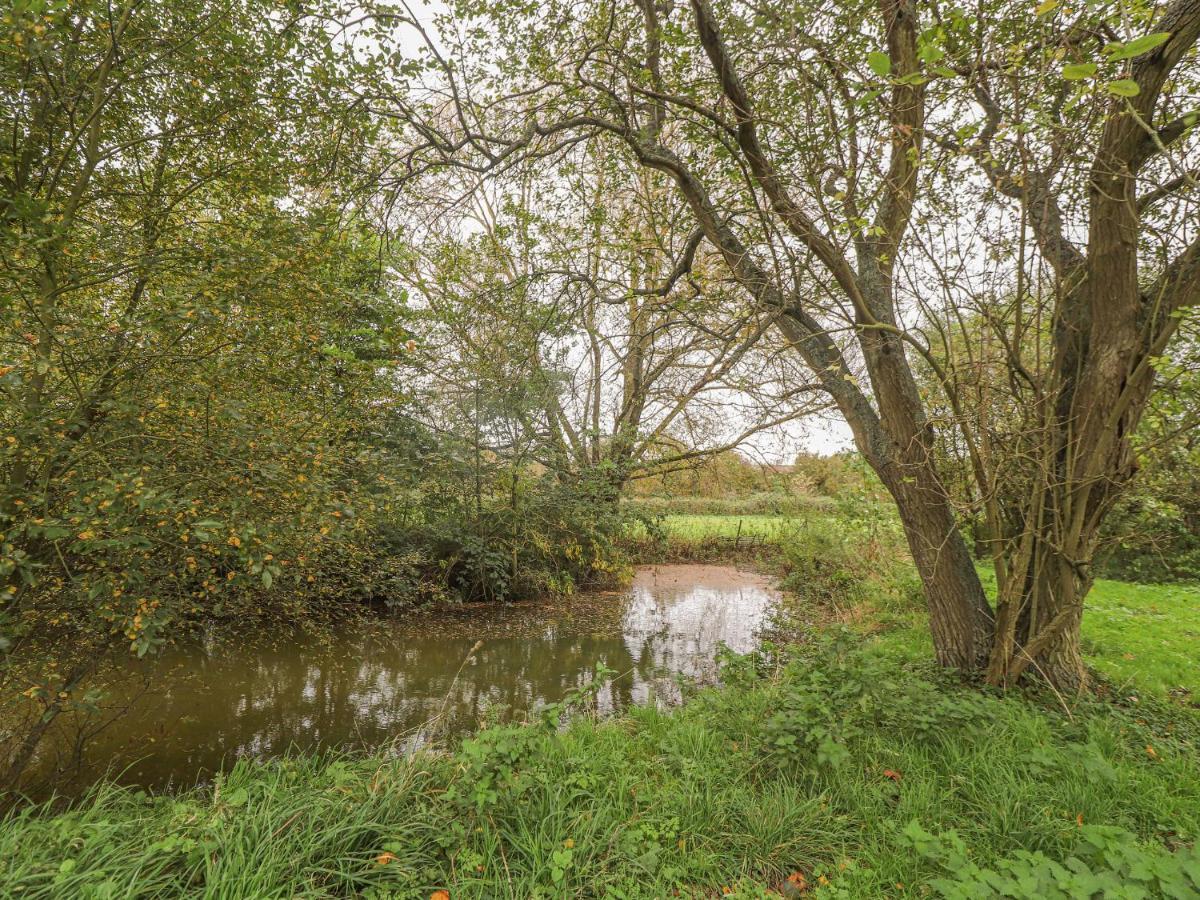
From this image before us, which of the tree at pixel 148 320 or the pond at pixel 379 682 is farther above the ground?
the tree at pixel 148 320

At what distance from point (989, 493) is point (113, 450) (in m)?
6.02

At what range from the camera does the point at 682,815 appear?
2.68m

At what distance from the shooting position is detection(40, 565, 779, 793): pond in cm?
428

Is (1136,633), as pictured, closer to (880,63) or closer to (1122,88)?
(1122,88)

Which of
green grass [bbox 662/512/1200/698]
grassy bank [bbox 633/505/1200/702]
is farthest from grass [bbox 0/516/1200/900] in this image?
grassy bank [bbox 633/505/1200/702]

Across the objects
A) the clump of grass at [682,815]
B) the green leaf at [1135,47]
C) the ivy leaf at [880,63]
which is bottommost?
the clump of grass at [682,815]

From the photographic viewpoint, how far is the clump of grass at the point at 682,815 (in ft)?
6.70

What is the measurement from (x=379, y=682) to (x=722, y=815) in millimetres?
4787

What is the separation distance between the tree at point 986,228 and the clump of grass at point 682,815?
1.05 m

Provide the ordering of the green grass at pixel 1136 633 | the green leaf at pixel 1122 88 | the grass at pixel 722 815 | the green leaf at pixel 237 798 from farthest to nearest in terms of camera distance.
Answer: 1. the green grass at pixel 1136 633
2. the green leaf at pixel 237 798
3. the grass at pixel 722 815
4. the green leaf at pixel 1122 88

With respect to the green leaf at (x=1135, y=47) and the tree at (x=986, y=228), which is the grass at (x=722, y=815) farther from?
the green leaf at (x=1135, y=47)

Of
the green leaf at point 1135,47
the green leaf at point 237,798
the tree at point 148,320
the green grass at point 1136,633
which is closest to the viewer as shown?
the green leaf at point 1135,47

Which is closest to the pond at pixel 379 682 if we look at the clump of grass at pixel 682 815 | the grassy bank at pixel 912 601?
the clump of grass at pixel 682 815

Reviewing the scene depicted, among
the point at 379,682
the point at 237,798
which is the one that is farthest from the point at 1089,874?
the point at 379,682
